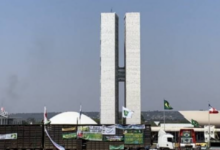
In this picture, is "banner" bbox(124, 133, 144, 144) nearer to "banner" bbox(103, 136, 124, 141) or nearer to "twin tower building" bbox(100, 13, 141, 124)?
"banner" bbox(103, 136, 124, 141)

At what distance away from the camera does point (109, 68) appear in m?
75.0

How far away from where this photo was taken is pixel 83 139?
45.0m

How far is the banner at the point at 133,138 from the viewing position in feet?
145

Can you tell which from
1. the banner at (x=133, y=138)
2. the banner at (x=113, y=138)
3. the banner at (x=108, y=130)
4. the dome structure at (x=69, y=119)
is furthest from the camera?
the dome structure at (x=69, y=119)

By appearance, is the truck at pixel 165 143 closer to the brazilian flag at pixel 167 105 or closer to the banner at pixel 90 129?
the brazilian flag at pixel 167 105

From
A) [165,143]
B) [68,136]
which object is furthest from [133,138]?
[68,136]

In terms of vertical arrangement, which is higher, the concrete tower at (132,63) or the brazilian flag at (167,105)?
the concrete tower at (132,63)

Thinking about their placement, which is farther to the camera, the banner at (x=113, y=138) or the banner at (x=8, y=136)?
the banner at (x=8, y=136)

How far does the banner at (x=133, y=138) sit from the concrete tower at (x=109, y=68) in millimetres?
27922

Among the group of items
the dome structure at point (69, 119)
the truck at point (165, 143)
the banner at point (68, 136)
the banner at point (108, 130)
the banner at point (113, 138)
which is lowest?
the truck at point (165, 143)

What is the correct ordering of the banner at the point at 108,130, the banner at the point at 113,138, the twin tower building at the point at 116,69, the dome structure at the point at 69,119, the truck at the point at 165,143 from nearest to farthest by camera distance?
the banner at the point at 113,138, the banner at the point at 108,130, the truck at the point at 165,143, the twin tower building at the point at 116,69, the dome structure at the point at 69,119

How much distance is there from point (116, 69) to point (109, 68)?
2.01 m

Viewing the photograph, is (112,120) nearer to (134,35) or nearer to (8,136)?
(134,35)

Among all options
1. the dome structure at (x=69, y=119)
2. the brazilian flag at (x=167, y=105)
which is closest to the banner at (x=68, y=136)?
the brazilian flag at (x=167, y=105)
